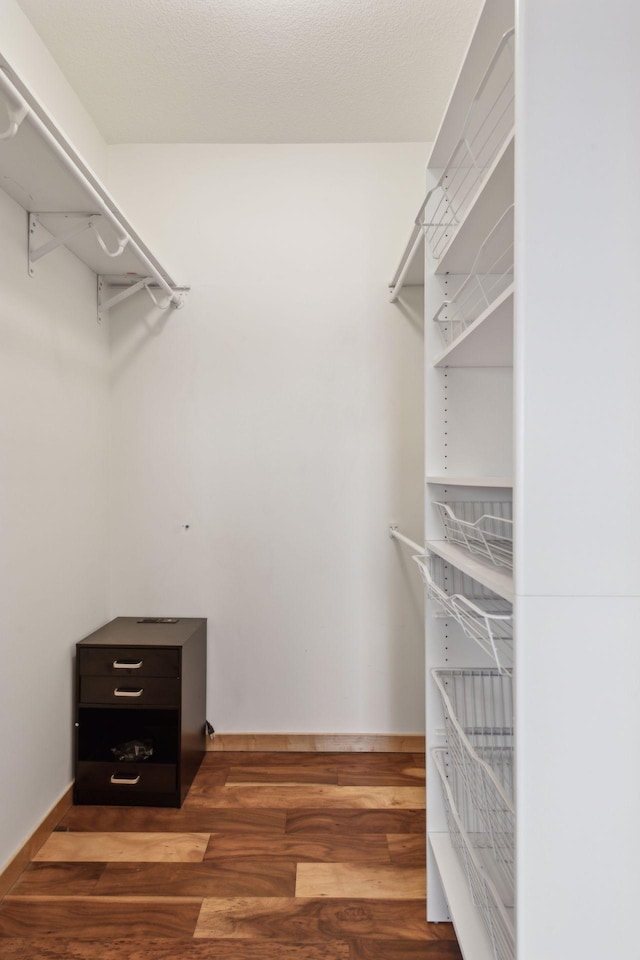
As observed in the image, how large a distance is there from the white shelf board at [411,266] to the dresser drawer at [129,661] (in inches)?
65.8

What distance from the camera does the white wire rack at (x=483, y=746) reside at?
50.1 inches

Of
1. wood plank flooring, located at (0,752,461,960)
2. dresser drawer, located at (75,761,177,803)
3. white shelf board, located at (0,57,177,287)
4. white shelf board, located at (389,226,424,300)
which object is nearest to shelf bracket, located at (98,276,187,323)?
white shelf board, located at (0,57,177,287)

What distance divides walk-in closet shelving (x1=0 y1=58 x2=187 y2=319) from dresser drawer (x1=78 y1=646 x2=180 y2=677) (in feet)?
4.35

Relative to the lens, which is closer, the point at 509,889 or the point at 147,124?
the point at 509,889

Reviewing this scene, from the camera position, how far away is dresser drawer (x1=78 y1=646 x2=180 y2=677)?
2.19m

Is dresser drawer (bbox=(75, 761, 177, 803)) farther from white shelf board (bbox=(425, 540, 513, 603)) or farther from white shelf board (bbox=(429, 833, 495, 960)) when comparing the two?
white shelf board (bbox=(425, 540, 513, 603))

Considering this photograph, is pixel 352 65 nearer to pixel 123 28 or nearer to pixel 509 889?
pixel 123 28

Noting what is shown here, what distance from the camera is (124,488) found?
263 cm

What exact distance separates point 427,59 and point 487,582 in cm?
196

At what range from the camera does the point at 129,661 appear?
2191 mm

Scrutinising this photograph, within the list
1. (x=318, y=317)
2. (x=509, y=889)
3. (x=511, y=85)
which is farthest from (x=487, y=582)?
(x=318, y=317)

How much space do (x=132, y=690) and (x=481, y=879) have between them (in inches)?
55.8

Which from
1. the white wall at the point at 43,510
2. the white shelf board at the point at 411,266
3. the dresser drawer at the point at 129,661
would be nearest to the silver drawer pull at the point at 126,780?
the white wall at the point at 43,510

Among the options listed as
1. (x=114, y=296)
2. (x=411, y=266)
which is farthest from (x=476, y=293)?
(x=114, y=296)
